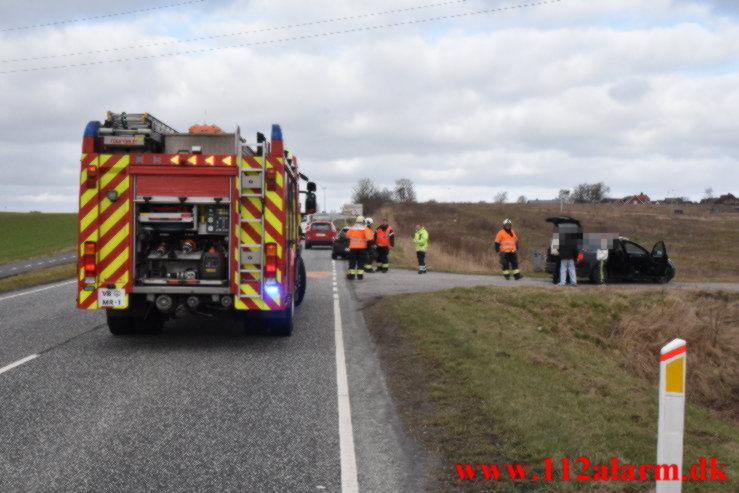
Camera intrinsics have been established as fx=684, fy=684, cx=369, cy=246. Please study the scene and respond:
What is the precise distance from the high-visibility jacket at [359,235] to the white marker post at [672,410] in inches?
598

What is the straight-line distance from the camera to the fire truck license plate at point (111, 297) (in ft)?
29.2

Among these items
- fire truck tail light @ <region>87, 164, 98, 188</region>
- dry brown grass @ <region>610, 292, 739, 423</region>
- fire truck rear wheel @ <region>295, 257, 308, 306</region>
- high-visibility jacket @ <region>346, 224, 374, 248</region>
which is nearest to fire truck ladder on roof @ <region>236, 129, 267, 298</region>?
fire truck tail light @ <region>87, 164, 98, 188</region>

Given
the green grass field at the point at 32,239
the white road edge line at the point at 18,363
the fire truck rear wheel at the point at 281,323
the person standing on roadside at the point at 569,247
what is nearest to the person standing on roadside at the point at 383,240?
the person standing on roadside at the point at 569,247

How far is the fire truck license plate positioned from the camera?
8898 mm

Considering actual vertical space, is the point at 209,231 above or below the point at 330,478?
above

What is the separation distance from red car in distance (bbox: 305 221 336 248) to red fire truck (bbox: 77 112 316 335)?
27970 millimetres

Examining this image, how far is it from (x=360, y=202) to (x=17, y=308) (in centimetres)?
6552

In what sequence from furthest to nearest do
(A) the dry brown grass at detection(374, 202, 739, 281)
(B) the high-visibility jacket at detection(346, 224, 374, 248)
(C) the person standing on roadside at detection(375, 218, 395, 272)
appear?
(A) the dry brown grass at detection(374, 202, 739, 281) → (C) the person standing on roadside at detection(375, 218, 395, 272) → (B) the high-visibility jacket at detection(346, 224, 374, 248)

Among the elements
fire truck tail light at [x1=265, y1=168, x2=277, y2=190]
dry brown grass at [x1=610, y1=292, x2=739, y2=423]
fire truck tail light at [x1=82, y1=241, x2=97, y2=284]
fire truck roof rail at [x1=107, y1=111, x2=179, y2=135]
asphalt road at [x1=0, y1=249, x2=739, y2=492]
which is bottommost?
dry brown grass at [x1=610, y1=292, x2=739, y2=423]

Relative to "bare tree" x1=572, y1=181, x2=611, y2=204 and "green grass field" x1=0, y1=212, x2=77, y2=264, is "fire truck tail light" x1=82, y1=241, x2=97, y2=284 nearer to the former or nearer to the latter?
"green grass field" x1=0, y1=212, x2=77, y2=264

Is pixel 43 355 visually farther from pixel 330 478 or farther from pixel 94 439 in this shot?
pixel 330 478

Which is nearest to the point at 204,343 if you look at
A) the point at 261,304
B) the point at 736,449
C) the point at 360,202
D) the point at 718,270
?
the point at 261,304

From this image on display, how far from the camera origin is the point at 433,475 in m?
4.74

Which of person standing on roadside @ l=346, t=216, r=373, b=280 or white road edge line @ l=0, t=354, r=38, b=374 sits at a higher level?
person standing on roadside @ l=346, t=216, r=373, b=280
